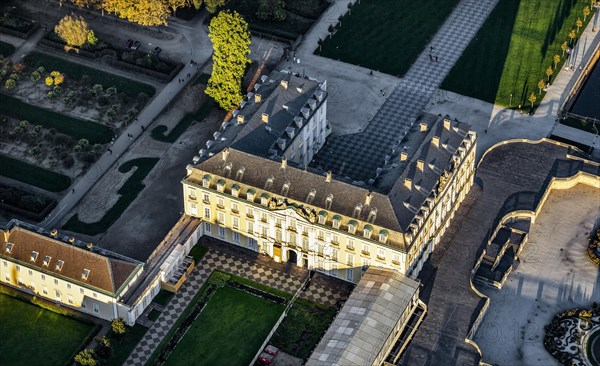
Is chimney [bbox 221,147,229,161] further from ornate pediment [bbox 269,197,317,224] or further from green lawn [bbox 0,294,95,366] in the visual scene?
green lawn [bbox 0,294,95,366]

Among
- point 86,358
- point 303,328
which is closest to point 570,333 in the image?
point 303,328

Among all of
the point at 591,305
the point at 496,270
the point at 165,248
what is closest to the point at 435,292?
the point at 496,270

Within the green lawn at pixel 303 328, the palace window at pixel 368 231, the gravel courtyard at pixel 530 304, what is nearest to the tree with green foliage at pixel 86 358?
the green lawn at pixel 303 328

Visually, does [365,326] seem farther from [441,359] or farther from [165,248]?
[165,248]

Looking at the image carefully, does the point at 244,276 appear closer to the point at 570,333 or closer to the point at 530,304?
the point at 530,304

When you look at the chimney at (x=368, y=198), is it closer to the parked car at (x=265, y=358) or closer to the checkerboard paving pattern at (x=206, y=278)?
the checkerboard paving pattern at (x=206, y=278)

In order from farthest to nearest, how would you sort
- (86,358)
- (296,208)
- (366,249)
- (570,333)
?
(296,208)
(366,249)
(570,333)
(86,358)

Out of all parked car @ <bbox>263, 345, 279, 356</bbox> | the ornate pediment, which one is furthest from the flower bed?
parked car @ <bbox>263, 345, 279, 356</bbox>
